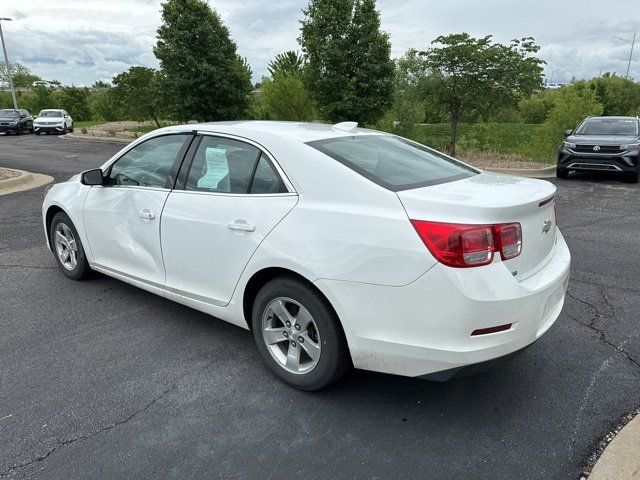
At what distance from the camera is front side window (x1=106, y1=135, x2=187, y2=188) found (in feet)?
12.1

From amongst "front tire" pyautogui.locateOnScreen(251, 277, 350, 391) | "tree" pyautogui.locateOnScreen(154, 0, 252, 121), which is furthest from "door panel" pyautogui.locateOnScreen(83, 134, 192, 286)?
"tree" pyautogui.locateOnScreen(154, 0, 252, 121)

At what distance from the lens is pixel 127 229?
3.86m

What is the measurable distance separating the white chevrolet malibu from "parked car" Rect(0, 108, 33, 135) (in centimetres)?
3134

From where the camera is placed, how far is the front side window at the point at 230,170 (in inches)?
120

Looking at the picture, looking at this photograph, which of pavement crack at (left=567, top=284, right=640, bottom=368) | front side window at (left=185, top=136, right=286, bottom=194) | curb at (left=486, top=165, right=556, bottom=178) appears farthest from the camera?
curb at (left=486, top=165, right=556, bottom=178)

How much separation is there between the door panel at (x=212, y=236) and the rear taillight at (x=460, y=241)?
33.2 inches

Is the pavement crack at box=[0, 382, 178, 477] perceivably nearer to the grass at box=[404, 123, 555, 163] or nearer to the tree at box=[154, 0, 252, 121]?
the grass at box=[404, 123, 555, 163]

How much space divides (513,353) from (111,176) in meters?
3.41

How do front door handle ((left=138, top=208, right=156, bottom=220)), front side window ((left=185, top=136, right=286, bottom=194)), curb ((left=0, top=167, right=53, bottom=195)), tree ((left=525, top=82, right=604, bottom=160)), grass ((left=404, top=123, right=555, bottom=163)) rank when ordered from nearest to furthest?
front side window ((left=185, top=136, right=286, bottom=194)), front door handle ((left=138, top=208, right=156, bottom=220)), curb ((left=0, top=167, right=53, bottom=195)), grass ((left=404, top=123, right=555, bottom=163)), tree ((left=525, top=82, right=604, bottom=160))

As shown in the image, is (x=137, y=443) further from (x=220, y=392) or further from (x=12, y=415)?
(x=12, y=415)

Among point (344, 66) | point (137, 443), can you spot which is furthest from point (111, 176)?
point (344, 66)

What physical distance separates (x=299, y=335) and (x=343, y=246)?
67 cm

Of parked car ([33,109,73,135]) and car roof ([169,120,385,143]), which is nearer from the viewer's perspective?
car roof ([169,120,385,143])

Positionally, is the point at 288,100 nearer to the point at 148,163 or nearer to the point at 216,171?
the point at 148,163
